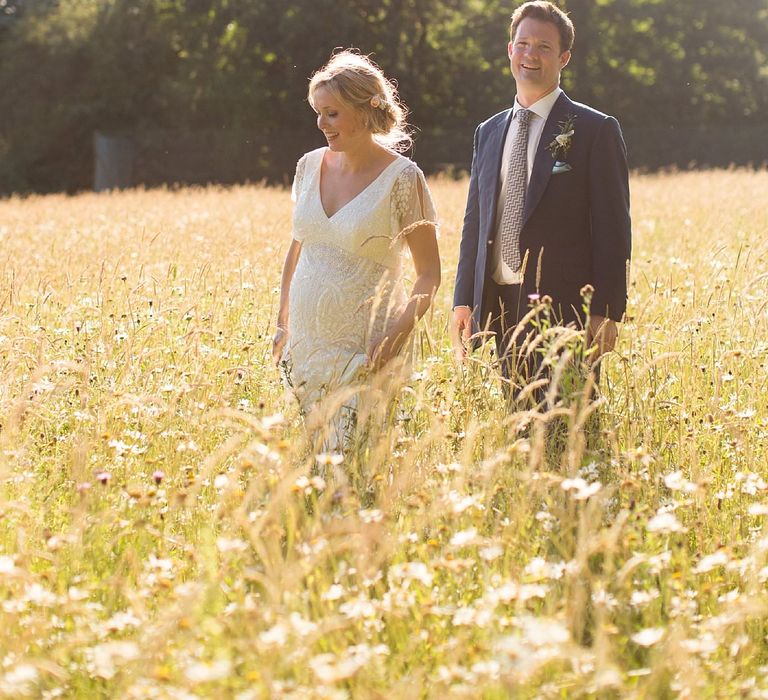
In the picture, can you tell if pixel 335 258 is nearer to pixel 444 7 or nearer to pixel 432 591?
pixel 432 591

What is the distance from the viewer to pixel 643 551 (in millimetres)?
3219

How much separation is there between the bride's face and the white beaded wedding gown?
21 cm

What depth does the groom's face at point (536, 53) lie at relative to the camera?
4.46 metres

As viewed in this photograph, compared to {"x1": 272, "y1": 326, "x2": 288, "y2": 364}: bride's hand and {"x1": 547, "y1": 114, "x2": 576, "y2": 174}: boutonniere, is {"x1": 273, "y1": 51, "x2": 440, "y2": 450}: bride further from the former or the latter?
{"x1": 547, "y1": 114, "x2": 576, "y2": 174}: boutonniere

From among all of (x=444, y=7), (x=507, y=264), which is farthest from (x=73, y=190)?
(x=507, y=264)

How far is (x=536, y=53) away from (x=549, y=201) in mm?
606

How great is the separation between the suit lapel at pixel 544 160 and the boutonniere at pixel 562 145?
19mm

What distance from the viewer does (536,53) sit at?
14.7ft

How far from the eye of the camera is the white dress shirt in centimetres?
A: 460

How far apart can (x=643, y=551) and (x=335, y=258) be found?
185 cm

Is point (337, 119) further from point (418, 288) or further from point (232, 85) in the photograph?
point (232, 85)

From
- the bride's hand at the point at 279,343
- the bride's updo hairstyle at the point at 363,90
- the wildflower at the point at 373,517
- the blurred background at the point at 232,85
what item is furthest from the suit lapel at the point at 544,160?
the blurred background at the point at 232,85

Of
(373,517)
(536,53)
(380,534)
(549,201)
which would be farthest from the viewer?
(549,201)

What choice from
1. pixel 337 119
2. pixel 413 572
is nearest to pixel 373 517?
pixel 413 572
